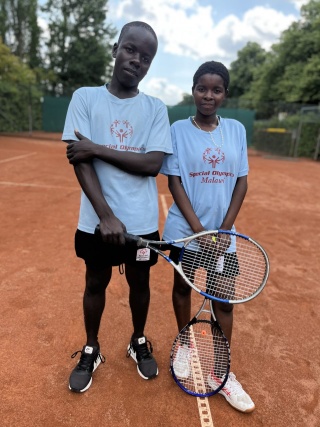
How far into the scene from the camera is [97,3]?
33375 mm

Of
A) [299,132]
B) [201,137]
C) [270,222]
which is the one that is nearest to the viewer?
[201,137]

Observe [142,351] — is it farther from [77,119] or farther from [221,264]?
[77,119]

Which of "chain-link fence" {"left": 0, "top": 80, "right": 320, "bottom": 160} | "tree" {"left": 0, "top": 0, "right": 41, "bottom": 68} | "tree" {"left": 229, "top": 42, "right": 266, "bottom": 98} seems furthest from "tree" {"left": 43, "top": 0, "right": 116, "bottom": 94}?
"tree" {"left": 229, "top": 42, "right": 266, "bottom": 98}

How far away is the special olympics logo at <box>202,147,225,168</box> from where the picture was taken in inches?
84.2

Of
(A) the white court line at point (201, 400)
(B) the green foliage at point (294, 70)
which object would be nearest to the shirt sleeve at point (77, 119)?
(A) the white court line at point (201, 400)

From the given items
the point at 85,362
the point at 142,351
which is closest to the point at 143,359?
the point at 142,351

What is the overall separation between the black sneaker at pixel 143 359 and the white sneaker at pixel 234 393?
395mm

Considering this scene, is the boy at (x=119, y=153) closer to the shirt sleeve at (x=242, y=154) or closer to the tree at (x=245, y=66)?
the shirt sleeve at (x=242, y=154)

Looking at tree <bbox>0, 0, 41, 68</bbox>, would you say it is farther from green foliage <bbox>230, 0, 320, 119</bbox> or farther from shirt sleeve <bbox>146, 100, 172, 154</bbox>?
shirt sleeve <bbox>146, 100, 172, 154</bbox>

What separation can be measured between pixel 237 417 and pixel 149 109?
1.93 m

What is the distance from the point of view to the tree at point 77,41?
32.9m

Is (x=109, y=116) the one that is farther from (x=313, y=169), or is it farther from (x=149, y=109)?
(x=313, y=169)

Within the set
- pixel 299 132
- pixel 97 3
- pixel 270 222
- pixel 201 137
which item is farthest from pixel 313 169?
pixel 97 3

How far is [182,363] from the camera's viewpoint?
2391mm
